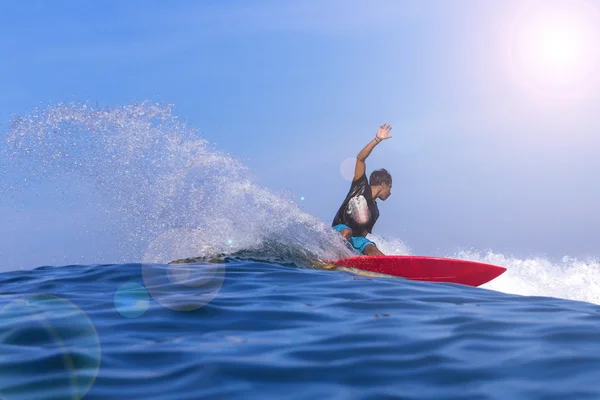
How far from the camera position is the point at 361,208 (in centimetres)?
983

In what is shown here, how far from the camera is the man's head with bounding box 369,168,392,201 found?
10023 millimetres

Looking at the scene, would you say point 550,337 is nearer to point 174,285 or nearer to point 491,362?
point 491,362

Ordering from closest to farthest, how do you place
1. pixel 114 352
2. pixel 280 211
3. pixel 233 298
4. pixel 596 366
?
pixel 596 366 → pixel 114 352 → pixel 233 298 → pixel 280 211

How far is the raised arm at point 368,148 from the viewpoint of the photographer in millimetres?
9398

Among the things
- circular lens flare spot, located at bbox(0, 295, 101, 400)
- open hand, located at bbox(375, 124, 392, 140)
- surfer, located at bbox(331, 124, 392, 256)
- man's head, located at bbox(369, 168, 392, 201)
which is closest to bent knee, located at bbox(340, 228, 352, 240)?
surfer, located at bbox(331, 124, 392, 256)

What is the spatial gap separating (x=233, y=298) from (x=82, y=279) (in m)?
2.74

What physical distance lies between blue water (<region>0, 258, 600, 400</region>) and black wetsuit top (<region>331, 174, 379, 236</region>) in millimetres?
3129

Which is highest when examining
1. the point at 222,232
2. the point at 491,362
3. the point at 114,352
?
the point at 222,232

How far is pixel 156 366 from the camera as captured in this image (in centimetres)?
344

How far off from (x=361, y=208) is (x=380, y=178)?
0.67m

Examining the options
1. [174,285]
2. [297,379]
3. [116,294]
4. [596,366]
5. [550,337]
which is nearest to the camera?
[297,379]

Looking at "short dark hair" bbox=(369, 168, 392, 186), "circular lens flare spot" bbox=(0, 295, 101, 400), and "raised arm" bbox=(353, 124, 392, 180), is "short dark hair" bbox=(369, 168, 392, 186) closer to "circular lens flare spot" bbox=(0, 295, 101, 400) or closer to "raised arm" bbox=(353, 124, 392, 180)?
"raised arm" bbox=(353, 124, 392, 180)

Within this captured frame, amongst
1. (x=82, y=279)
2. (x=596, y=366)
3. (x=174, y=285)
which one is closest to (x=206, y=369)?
(x=596, y=366)

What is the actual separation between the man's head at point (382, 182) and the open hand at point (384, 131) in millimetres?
905
